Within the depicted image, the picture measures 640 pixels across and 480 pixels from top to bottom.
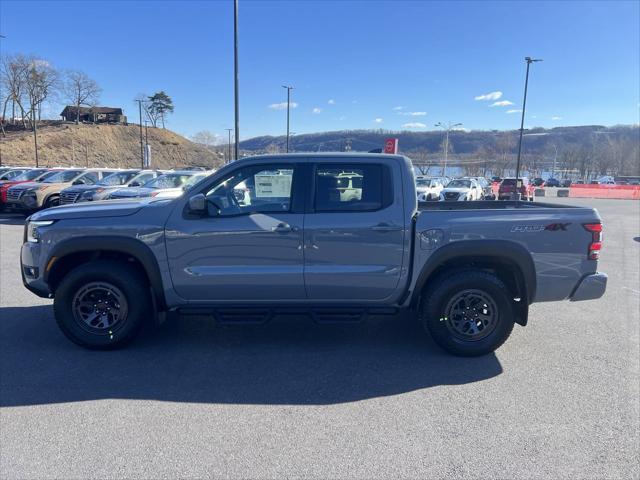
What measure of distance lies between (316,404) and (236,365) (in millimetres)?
983

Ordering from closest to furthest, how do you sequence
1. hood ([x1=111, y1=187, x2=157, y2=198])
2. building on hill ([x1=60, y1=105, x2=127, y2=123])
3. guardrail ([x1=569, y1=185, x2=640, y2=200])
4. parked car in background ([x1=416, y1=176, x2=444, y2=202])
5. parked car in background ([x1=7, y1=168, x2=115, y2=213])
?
hood ([x1=111, y1=187, x2=157, y2=198]) → parked car in background ([x1=7, y1=168, x2=115, y2=213]) → parked car in background ([x1=416, y1=176, x2=444, y2=202]) → guardrail ([x1=569, y1=185, x2=640, y2=200]) → building on hill ([x1=60, y1=105, x2=127, y2=123])

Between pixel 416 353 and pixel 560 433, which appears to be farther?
pixel 416 353

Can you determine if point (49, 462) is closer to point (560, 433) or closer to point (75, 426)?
point (75, 426)

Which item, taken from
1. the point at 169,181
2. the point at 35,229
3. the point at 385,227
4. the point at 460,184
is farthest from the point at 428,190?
the point at 35,229

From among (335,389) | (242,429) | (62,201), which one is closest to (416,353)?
(335,389)

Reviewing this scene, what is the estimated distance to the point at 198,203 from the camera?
399 cm

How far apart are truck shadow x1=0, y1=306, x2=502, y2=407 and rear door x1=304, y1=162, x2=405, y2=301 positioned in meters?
0.64

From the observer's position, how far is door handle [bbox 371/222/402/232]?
4043 millimetres

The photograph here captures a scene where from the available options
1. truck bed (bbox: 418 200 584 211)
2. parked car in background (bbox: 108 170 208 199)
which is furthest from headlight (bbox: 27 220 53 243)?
parked car in background (bbox: 108 170 208 199)

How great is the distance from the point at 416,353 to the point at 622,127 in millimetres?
169171

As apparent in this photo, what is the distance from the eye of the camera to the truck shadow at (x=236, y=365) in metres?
3.54

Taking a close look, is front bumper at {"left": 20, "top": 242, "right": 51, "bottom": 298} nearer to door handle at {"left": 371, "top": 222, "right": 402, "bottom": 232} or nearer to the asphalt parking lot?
the asphalt parking lot

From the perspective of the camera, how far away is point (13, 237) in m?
11.2

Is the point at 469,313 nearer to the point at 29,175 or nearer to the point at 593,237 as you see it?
the point at 593,237
